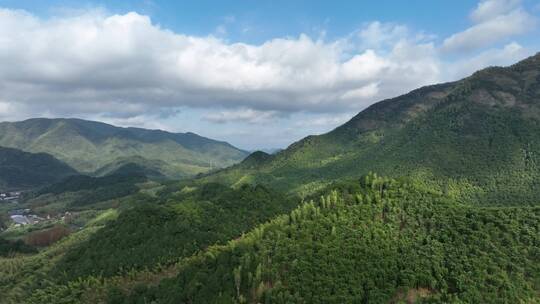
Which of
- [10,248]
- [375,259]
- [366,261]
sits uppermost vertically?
[375,259]

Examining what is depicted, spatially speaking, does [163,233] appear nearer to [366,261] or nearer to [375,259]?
[366,261]

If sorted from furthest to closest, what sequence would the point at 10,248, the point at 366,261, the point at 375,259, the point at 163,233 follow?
the point at 10,248, the point at 163,233, the point at 375,259, the point at 366,261

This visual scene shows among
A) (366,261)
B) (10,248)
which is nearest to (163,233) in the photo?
(366,261)

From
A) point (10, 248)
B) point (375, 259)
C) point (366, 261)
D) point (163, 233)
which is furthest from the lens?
point (10, 248)

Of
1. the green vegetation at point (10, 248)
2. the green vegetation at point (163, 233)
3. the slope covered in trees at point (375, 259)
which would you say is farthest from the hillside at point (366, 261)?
the green vegetation at point (10, 248)

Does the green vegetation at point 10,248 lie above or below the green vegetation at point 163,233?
below

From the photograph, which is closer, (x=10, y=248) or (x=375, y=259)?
(x=375, y=259)

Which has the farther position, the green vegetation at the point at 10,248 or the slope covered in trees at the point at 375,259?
the green vegetation at the point at 10,248

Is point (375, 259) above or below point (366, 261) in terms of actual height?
above

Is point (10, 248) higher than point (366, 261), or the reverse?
point (366, 261)

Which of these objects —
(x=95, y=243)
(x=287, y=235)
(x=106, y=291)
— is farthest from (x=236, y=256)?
(x=95, y=243)

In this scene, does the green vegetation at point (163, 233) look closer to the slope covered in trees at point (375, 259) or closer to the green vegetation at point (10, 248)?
the slope covered in trees at point (375, 259)
